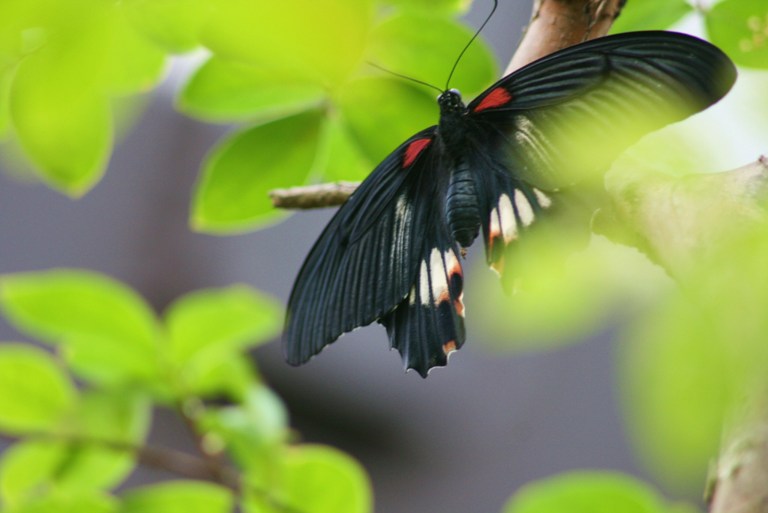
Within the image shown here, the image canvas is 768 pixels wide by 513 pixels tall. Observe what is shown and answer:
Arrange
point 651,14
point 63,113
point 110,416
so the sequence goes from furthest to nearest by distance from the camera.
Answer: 1. point 110,416
2. point 651,14
3. point 63,113

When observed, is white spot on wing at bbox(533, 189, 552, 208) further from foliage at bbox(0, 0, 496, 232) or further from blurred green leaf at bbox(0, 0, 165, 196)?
blurred green leaf at bbox(0, 0, 165, 196)

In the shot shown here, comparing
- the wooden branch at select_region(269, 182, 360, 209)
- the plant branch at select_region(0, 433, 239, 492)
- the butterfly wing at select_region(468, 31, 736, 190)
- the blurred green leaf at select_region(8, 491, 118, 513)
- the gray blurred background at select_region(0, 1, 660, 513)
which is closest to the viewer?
the butterfly wing at select_region(468, 31, 736, 190)

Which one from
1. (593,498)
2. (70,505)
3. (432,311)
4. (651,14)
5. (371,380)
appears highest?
(651,14)

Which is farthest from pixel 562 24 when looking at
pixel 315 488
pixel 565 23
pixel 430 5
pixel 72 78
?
pixel 315 488

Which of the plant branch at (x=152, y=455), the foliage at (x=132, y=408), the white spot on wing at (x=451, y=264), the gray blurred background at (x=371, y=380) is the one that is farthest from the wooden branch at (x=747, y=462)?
the gray blurred background at (x=371, y=380)

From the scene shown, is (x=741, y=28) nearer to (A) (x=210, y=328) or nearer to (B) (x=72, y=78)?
(B) (x=72, y=78)

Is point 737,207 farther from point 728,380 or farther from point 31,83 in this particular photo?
point 31,83

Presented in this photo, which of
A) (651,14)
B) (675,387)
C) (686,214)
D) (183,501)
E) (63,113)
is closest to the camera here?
(675,387)

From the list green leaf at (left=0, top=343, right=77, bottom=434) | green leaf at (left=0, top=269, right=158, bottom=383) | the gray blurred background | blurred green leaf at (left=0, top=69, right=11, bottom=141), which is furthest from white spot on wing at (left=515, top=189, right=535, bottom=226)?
the gray blurred background

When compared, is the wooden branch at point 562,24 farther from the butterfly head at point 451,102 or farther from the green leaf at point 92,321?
the green leaf at point 92,321
